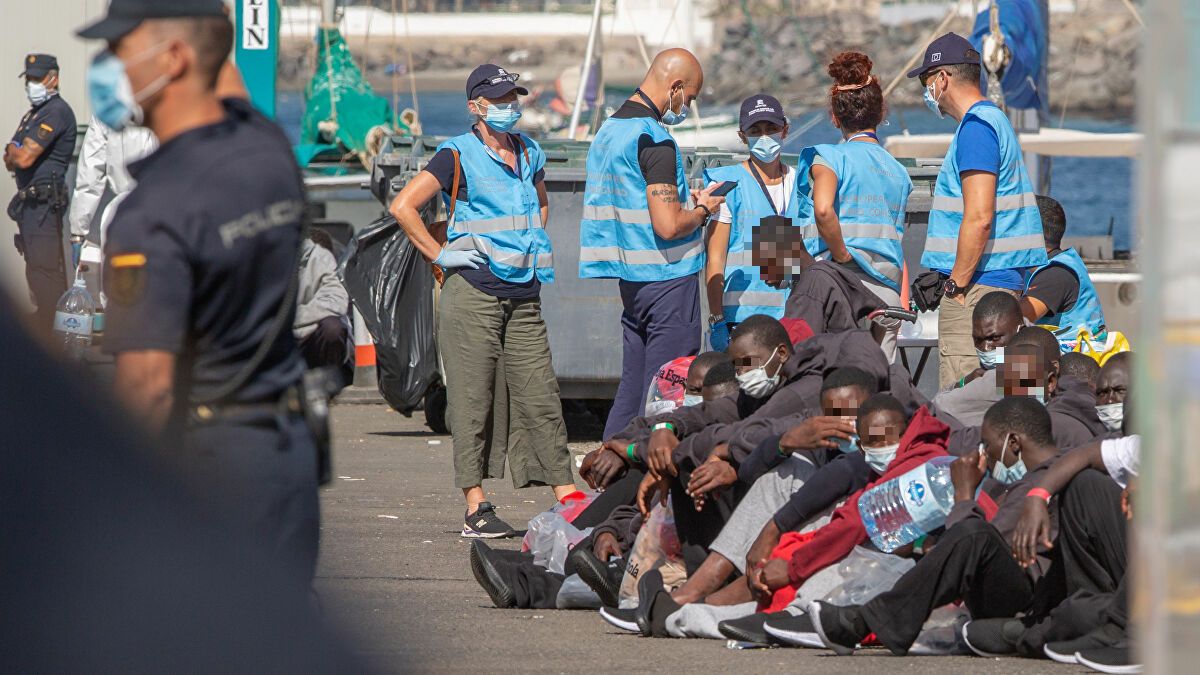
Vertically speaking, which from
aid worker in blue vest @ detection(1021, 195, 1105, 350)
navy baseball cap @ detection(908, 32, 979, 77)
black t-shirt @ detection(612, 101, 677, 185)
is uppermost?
navy baseball cap @ detection(908, 32, 979, 77)

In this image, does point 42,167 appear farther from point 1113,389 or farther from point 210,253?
point 210,253

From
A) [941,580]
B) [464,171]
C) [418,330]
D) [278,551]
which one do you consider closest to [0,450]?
[278,551]

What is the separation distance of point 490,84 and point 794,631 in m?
2.89

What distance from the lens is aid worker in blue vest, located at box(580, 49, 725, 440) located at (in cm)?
761

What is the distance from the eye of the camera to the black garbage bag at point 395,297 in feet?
34.8

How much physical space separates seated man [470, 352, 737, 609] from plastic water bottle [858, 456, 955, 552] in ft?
3.37

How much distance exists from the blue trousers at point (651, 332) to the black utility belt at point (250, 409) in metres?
3.84

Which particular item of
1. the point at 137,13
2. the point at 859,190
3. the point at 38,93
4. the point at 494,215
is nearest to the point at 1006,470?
the point at 859,190

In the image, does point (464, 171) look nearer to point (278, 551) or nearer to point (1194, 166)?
point (278, 551)

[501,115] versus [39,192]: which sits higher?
[501,115]

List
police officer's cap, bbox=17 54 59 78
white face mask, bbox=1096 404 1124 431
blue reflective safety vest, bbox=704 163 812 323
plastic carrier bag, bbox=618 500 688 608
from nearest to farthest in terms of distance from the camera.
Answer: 1. plastic carrier bag, bbox=618 500 688 608
2. white face mask, bbox=1096 404 1124 431
3. blue reflective safety vest, bbox=704 163 812 323
4. police officer's cap, bbox=17 54 59 78

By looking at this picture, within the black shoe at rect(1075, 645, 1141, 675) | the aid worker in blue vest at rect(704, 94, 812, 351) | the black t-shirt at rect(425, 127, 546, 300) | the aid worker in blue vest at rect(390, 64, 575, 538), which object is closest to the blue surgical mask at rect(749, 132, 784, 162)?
the aid worker in blue vest at rect(704, 94, 812, 351)

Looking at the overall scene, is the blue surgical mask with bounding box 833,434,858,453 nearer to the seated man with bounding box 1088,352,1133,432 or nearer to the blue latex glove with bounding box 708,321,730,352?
the seated man with bounding box 1088,352,1133,432

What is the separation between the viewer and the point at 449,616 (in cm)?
643
